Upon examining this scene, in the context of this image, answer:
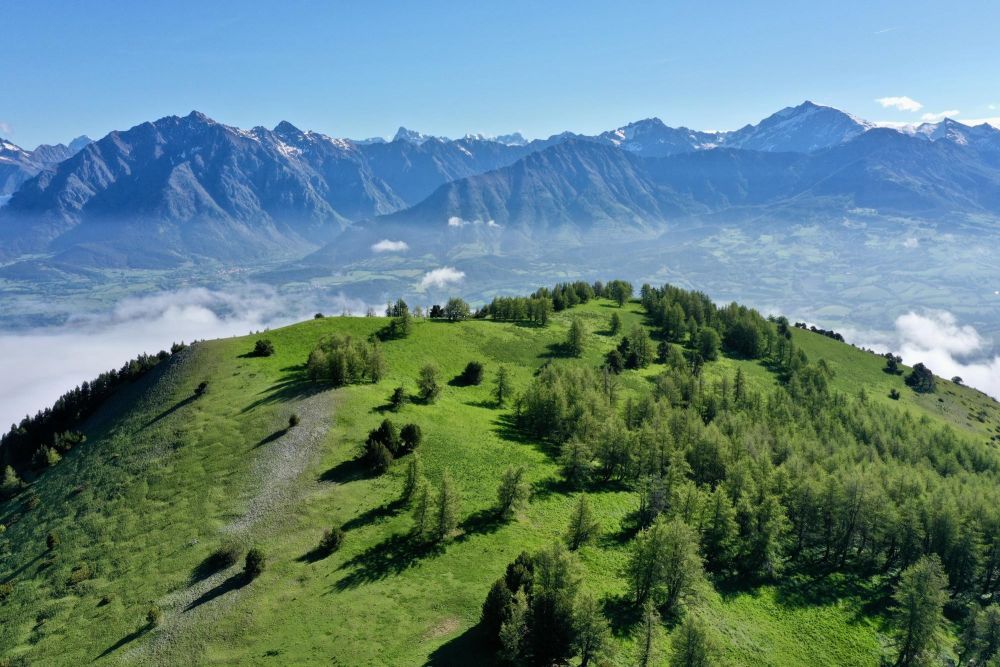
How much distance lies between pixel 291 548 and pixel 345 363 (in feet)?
141

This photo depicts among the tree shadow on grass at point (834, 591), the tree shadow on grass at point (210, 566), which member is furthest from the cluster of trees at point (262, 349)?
the tree shadow on grass at point (834, 591)

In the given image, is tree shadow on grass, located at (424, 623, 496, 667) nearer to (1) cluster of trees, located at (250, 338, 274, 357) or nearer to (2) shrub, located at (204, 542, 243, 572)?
(2) shrub, located at (204, 542, 243, 572)

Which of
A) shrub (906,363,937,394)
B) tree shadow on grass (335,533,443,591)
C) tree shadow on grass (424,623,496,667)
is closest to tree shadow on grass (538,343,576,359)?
tree shadow on grass (335,533,443,591)

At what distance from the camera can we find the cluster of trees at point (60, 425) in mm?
90938

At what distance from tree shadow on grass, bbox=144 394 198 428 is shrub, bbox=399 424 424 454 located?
41.8 meters

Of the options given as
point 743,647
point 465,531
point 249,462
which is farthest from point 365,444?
point 743,647

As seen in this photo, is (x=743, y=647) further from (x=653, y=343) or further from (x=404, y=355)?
(x=653, y=343)

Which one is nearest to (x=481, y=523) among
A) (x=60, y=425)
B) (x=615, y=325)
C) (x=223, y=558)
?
(x=223, y=558)

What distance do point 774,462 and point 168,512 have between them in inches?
4001

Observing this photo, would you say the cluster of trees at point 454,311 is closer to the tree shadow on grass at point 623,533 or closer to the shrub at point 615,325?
the shrub at point 615,325

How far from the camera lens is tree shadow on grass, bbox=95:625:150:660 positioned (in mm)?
46125

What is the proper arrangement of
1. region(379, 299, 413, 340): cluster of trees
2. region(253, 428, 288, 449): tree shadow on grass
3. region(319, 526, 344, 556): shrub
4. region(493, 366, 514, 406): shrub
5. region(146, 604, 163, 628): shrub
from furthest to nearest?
region(379, 299, 413, 340): cluster of trees, region(493, 366, 514, 406): shrub, region(253, 428, 288, 449): tree shadow on grass, region(319, 526, 344, 556): shrub, region(146, 604, 163, 628): shrub

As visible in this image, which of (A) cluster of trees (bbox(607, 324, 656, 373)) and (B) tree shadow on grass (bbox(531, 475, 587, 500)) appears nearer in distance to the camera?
(B) tree shadow on grass (bbox(531, 475, 587, 500))

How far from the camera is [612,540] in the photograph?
6538 centimetres
